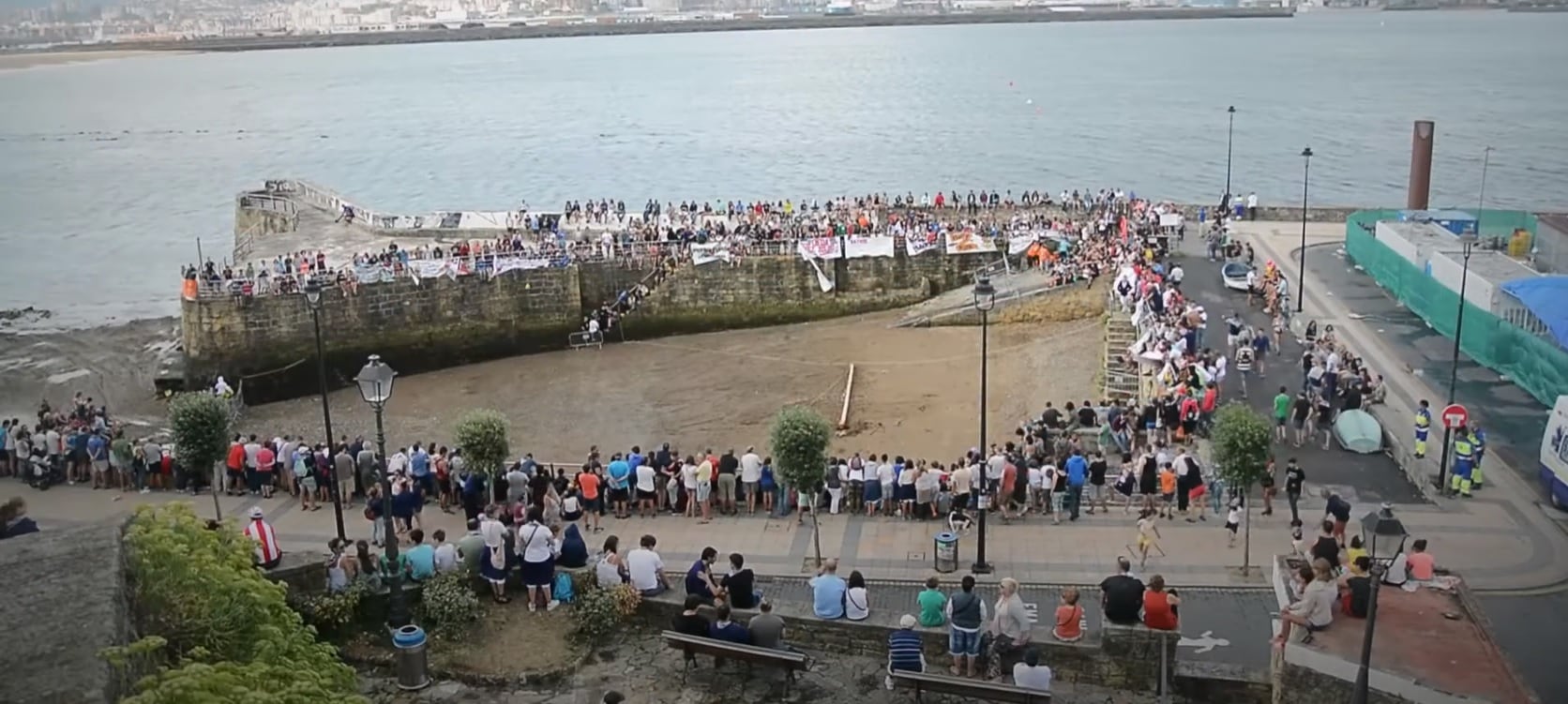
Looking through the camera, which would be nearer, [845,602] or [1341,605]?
[1341,605]

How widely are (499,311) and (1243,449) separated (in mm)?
24451

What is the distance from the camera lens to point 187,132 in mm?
127062

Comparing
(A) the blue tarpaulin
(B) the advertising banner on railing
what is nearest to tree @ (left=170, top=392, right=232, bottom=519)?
(B) the advertising banner on railing

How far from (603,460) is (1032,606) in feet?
43.8

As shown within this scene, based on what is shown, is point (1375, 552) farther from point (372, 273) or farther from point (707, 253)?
point (372, 273)

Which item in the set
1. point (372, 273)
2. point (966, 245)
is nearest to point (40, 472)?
point (372, 273)

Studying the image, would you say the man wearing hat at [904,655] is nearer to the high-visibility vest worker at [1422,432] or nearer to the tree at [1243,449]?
the tree at [1243,449]

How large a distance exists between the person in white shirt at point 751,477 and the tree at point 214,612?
994 cm

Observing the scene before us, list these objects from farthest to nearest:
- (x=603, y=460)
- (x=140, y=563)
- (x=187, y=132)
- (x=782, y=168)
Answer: (x=187, y=132)
(x=782, y=168)
(x=603, y=460)
(x=140, y=563)

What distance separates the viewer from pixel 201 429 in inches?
792

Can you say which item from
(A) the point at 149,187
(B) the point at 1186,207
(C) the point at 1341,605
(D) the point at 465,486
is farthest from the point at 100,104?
(C) the point at 1341,605

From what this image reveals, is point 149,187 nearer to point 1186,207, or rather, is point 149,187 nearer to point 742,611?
point 1186,207

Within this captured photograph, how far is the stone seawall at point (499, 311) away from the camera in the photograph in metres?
34.4

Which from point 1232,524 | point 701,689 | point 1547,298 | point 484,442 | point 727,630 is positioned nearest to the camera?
point 701,689
